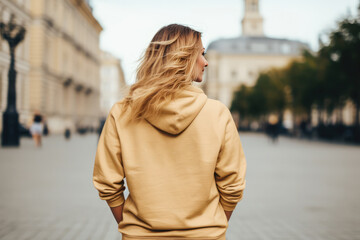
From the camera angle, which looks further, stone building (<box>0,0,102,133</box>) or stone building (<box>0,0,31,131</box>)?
stone building (<box>0,0,102,133</box>)

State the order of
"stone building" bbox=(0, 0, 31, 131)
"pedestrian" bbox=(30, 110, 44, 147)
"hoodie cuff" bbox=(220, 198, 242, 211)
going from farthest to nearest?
"stone building" bbox=(0, 0, 31, 131) → "pedestrian" bbox=(30, 110, 44, 147) → "hoodie cuff" bbox=(220, 198, 242, 211)

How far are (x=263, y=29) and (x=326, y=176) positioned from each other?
9881 centimetres

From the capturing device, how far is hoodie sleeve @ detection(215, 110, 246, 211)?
6.32ft

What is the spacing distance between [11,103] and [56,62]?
26579 millimetres

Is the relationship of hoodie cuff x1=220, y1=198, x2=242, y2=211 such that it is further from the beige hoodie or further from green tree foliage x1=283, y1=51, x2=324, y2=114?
green tree foliage x1=283, y1=51, x2=324, y2=114

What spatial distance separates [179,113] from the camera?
6.05 ft

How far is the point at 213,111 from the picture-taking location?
1908 millimetres

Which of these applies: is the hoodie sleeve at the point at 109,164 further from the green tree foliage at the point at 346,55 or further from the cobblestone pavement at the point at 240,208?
the green tree foliage at the point at 346,55

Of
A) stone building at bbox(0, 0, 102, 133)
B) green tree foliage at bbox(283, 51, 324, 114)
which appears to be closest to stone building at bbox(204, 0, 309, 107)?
stone building at bbox(0, 0, 102, 133)

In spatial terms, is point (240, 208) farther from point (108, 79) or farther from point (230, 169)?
point (108, 79)

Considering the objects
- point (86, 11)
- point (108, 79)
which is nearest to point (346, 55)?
point (86, 11)

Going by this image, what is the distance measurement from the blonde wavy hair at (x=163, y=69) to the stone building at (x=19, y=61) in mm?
31247

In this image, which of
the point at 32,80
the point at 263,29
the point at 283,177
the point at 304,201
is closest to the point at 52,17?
the point at 32,80

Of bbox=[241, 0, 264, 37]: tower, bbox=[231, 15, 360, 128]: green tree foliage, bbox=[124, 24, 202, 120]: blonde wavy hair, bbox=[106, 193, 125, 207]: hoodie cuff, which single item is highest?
bbox=[241, 0, 264, 37]: tower
